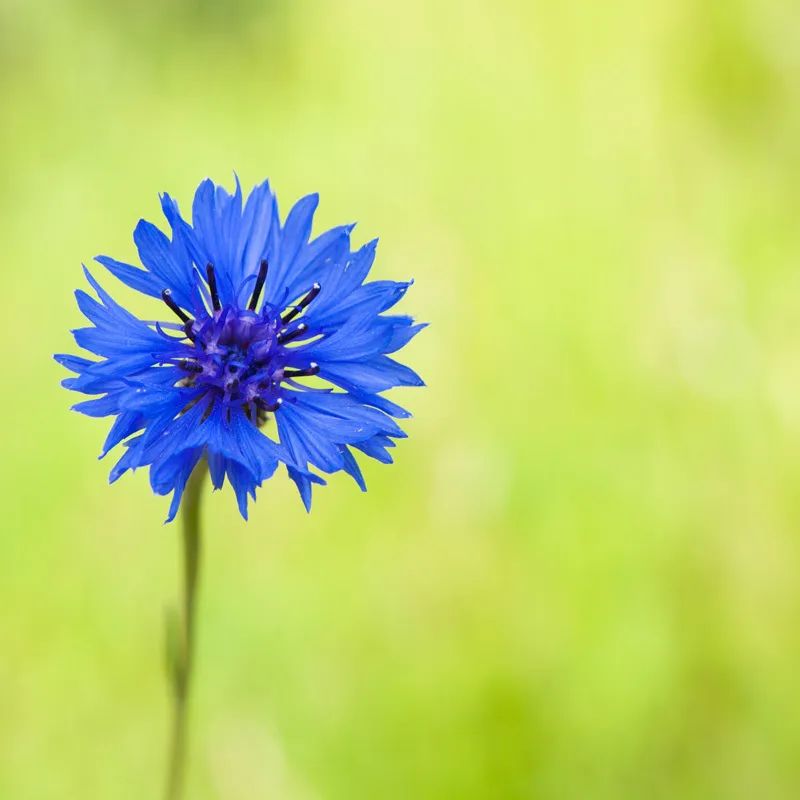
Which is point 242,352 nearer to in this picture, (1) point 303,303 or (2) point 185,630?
(1) point 303,303

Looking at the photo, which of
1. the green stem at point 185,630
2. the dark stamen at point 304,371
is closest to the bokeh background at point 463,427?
the green stem at point 185,630

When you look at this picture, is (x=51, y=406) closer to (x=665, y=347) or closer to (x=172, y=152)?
(x=172, y=152)

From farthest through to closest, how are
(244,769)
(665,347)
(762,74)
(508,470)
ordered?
(762,74) < (665,347) < (508,470) < (244,769)

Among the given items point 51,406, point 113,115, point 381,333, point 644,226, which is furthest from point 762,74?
point 381,333

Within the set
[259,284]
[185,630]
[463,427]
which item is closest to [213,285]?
[259,284]

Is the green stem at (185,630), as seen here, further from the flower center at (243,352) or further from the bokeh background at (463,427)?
the bokeh background at (463,427)

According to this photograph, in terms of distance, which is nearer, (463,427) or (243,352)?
(243,352)

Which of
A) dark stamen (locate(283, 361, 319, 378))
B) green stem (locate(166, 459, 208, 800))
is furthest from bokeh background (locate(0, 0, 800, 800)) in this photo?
dark stamen (locate(283, 361, 319, 378))
